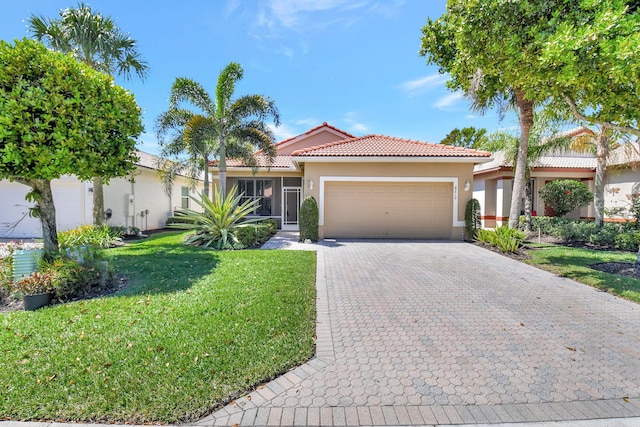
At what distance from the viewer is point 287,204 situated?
1752 cm

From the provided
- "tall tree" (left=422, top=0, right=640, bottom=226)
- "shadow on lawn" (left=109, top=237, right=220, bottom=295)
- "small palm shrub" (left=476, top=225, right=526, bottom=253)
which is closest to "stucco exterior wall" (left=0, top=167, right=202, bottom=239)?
"shadow on lawn" (left=109, top=237, right=220, bottom=295)

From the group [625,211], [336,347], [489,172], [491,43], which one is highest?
[491,43]

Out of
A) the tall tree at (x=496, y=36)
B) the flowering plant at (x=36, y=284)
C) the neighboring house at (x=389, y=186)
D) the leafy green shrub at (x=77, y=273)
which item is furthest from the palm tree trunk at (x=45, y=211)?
the tall tree at (x=496, y=36)

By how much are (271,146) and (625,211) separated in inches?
681

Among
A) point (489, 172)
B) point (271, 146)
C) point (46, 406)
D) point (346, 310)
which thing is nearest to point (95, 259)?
point (46, 406)

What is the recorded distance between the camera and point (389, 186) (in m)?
13.9

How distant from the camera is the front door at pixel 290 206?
57.2 feet

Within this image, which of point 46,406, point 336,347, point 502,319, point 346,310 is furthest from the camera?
point 346,310

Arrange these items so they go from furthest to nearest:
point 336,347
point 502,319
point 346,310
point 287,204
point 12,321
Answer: point 287,204, point 346,310, point 502,319, point 12,321, point 336,347

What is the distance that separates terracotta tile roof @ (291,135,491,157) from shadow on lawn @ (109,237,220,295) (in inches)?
250

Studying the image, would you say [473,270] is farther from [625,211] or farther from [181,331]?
[625,211]

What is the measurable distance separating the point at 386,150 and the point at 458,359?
10835mm

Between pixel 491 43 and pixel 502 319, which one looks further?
pixel 491 43

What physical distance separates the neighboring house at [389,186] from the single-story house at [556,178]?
3.51 metres
